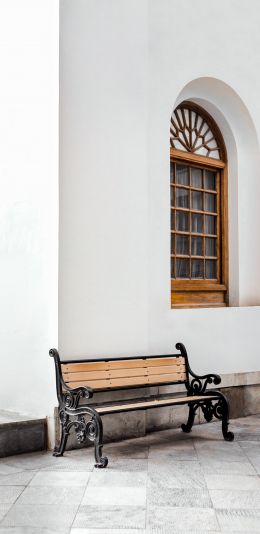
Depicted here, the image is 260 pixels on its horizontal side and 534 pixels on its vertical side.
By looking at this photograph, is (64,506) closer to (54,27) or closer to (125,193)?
(125,193)

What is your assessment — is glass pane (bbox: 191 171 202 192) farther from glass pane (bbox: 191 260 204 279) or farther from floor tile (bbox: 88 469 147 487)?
floor tile (bbox: 88 469 147 487)

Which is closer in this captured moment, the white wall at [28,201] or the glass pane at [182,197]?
the white wall at [28,201]

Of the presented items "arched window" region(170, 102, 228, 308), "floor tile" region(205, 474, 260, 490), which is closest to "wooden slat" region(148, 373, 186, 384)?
"arched window" region(170, 102, 228, 308)

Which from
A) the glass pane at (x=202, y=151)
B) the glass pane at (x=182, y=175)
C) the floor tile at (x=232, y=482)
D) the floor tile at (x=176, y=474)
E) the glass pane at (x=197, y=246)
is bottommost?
the floor tile at (x=232, y=482)

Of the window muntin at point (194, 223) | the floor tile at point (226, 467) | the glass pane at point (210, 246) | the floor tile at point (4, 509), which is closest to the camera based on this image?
the floor tile at point (4, 509)

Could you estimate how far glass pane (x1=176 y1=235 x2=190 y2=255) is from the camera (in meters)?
7.86

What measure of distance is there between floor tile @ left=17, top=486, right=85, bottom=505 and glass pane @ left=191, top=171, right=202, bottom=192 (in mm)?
4491

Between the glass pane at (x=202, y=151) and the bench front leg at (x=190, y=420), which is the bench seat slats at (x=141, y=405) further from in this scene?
the glass pane at (x=202, y=151)

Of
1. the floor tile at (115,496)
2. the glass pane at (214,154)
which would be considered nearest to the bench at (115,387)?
the floor tile at (115,496)

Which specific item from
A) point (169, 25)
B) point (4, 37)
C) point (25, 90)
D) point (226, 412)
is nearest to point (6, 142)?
point (25, 90)

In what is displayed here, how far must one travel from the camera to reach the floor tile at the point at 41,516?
3.96m

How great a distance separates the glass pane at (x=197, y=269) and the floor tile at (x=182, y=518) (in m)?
4.09

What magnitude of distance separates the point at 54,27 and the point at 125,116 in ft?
3.54

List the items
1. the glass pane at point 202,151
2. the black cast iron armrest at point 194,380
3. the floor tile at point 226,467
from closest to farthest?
the floor tile at point 226,467, the black cast iron armrest at point 194,380, the glass pane at point 202,151
